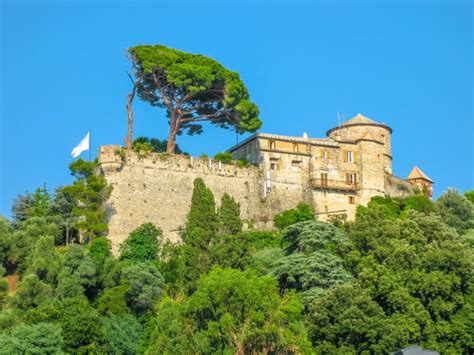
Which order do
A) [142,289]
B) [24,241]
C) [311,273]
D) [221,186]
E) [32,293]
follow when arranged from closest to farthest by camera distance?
[311,273], [32,293], [142,289], [24,241], [221,186]

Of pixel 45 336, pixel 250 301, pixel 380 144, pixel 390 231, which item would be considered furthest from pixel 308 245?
pixel 380 144

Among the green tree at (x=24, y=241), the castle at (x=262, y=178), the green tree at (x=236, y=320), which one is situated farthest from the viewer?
the castle at (x=262, y=178)

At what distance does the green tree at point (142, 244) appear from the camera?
58.7 meters

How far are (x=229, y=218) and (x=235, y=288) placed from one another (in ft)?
49.4

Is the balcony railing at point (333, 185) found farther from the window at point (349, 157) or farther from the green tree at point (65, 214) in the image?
the green tree at point (65, 214)

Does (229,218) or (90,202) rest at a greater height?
(90,202)

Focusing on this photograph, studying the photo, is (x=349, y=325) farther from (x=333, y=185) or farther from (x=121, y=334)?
(x=333, y=185)

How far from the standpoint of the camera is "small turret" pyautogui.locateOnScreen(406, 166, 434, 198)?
260 feet

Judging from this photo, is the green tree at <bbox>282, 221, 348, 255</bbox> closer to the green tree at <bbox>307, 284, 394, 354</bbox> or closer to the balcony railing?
the green tree at <bbox>307, 284, 394, 354</bbox>

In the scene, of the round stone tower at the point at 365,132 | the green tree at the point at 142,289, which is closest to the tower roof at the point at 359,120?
the round stone tower at the point at 365,132

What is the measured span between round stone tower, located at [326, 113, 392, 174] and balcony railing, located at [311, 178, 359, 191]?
3.54 m

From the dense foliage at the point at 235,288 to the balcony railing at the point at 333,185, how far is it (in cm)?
739

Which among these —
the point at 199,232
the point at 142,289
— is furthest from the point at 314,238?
the point at 142,289

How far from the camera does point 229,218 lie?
57156mm
